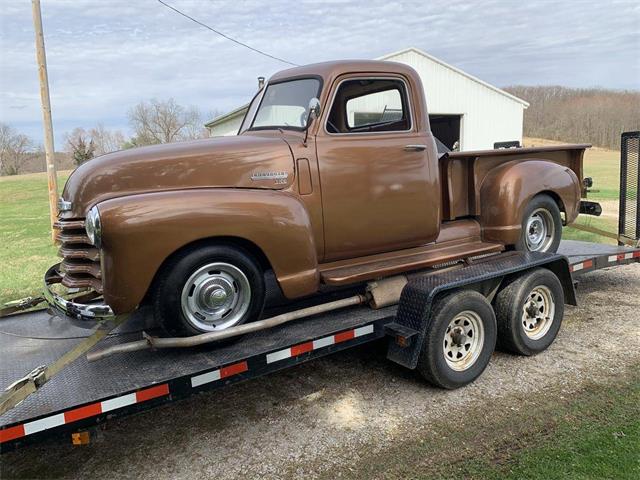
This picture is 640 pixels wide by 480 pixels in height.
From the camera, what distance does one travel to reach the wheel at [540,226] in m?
5.19

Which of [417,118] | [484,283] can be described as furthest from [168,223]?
[484,283]

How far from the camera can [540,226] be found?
5477 mm

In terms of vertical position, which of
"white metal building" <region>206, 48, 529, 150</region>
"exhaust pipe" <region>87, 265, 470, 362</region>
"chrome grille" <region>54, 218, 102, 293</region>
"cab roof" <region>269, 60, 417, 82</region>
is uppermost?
"white metal building" <region>206, 48, 529, 150</region>

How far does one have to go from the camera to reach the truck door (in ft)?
13.0

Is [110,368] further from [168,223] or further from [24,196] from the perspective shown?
[24,196]

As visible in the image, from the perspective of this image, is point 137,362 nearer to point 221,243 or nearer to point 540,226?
point 221,243

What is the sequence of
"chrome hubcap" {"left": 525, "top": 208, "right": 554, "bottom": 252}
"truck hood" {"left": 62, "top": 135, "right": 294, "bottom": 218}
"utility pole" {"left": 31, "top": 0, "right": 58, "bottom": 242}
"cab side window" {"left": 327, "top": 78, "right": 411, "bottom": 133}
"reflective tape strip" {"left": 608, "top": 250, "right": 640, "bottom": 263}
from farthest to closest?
"utility pole" {"left": 31, "top": 0, "right": 58, "bottom": 242} < "reflective tape strip" {"left": 608, "top": 250, "right": 640, "bottom": 263} < "chrome hubcap" {"left": 525, "top": 208, "right": 554, "bottom": 252} < "cab side window" {"left": 327, "top": 78, "right": 411, "bottom": 133} < "truck hood" {"left": 62, "top": 135, "right": 294, "bottom": 218}

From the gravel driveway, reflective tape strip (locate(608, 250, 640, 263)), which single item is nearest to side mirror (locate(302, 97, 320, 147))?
the gravel driveway

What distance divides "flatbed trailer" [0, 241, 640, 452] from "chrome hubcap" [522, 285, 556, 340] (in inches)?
12.6

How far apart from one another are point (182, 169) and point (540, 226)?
12.5 feet

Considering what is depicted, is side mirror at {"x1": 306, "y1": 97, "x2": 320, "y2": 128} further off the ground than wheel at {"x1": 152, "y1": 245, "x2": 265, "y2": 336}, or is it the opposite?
side mirror at {"x1": 306, "y1": 97, "x2": 320, "y2": 128}

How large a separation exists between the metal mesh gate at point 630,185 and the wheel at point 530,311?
249 cm

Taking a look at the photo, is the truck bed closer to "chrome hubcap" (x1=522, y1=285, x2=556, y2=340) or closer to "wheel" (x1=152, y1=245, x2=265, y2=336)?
Answer: "chrome hubcap" (x1=522, y1=285, x2=556, y2=340)

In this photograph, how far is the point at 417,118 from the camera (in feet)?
14.5
